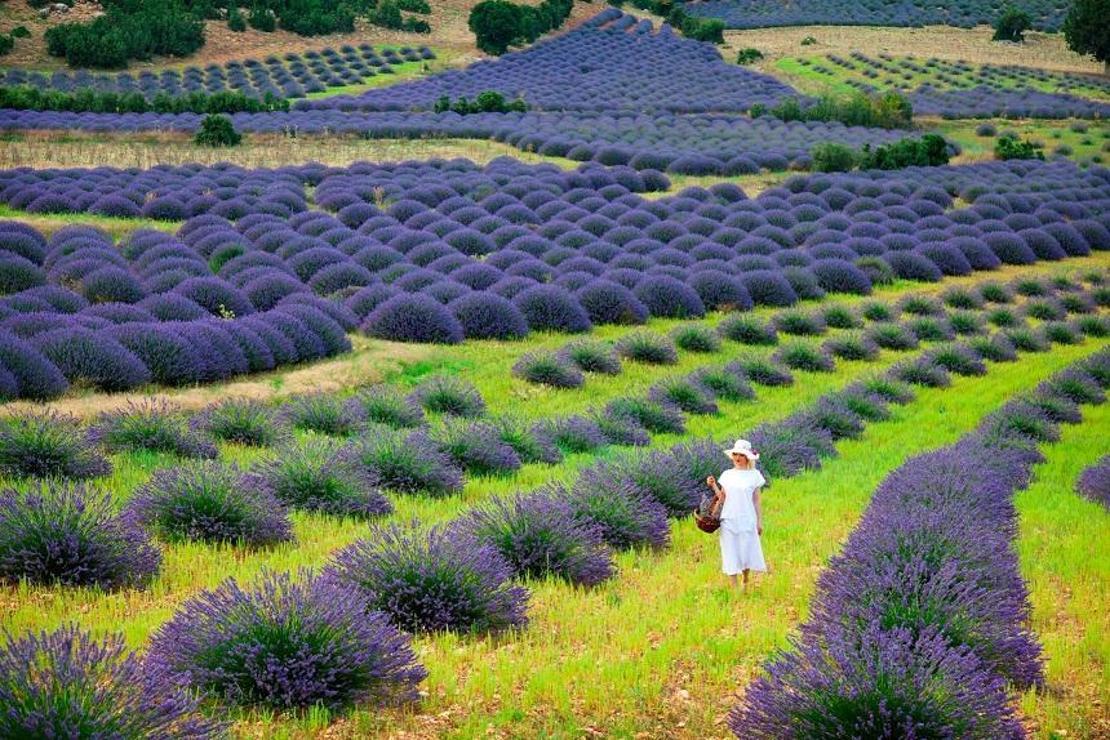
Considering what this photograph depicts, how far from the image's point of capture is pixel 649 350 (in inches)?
602

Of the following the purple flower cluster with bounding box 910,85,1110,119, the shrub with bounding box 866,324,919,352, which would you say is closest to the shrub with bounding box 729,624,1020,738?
the shrub with bounding box 866,324,919,352

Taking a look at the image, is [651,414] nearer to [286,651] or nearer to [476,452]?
[476,452]

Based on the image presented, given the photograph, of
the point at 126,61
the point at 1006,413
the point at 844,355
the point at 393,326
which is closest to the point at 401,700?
the point at 1006,413

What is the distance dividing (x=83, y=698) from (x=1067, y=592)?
618 cm

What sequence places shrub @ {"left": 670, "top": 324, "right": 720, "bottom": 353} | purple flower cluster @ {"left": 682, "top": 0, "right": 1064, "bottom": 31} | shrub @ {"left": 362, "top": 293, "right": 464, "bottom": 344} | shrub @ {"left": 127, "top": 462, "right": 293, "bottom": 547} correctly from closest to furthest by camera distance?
shrub @ {"left": 127, "top": 462, "right": 293, "bottom": 547} → shrub @ {"left": 362, "top": 293, "right": 464, "bottom": 344} → shrub @ {"left": 670, "top": 324, "right": 720, "bottom": 353} → purple flower cluster @ {"left": 682, "top": 0, "right": 1064, "bottom": 31}

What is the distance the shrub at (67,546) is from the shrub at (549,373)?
753cm

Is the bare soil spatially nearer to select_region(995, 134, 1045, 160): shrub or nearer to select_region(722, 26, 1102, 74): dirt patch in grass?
select_region(722, 26, 1102, 74): dirt patch in grass

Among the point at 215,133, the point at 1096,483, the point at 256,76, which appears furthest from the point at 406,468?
the point at 256,76

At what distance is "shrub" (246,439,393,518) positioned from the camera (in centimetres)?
830

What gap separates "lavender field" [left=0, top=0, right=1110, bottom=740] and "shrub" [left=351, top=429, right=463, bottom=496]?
Answer: 0.04 m

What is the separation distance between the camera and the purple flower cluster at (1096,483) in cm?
977

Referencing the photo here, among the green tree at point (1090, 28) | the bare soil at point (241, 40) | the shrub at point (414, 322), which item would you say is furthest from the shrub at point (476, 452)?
the green tree at point (1090, 28)

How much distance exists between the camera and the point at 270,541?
7445 mm

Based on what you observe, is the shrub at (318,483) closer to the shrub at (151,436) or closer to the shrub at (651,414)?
the shrub at (151,436)
